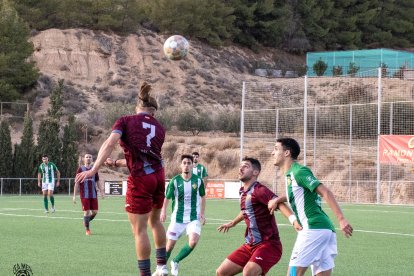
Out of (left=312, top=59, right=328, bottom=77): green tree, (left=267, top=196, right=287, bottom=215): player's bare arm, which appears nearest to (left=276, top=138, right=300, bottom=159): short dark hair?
(left=267, top=196, right=287, bottom=215): player's bare arm

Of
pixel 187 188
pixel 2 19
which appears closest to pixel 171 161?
→ pixel 2 19

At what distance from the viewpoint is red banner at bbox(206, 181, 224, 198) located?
46.5 metres

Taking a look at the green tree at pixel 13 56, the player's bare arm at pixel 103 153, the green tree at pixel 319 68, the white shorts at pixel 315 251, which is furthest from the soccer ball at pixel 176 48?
the green tree at pixel 319 68

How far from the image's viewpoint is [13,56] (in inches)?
2655

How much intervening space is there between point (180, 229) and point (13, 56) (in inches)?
2185

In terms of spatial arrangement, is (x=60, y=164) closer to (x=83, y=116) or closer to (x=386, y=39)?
(x=83, y=116)

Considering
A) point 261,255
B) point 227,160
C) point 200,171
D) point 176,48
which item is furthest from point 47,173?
point 227,160

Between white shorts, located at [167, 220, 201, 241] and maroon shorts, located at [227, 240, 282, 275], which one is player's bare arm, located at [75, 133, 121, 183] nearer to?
maroon shorts, located at [227, 240, 282, 275]

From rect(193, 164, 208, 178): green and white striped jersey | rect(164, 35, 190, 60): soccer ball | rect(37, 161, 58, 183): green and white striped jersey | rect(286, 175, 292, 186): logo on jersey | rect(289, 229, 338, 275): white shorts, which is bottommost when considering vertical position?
rect(289, 229, 338, 275): white shorts

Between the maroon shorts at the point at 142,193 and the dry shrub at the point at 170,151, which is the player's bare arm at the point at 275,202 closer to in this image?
the maroon shorts at the point at 142,193

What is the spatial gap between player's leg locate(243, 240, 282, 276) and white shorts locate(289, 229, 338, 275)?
0.55 meters

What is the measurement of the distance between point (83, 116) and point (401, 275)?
57.7m

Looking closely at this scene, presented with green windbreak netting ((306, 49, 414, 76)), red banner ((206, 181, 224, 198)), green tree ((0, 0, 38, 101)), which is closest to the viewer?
red banner ((206, 181, 224, 198))

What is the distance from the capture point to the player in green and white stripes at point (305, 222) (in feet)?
30.6
